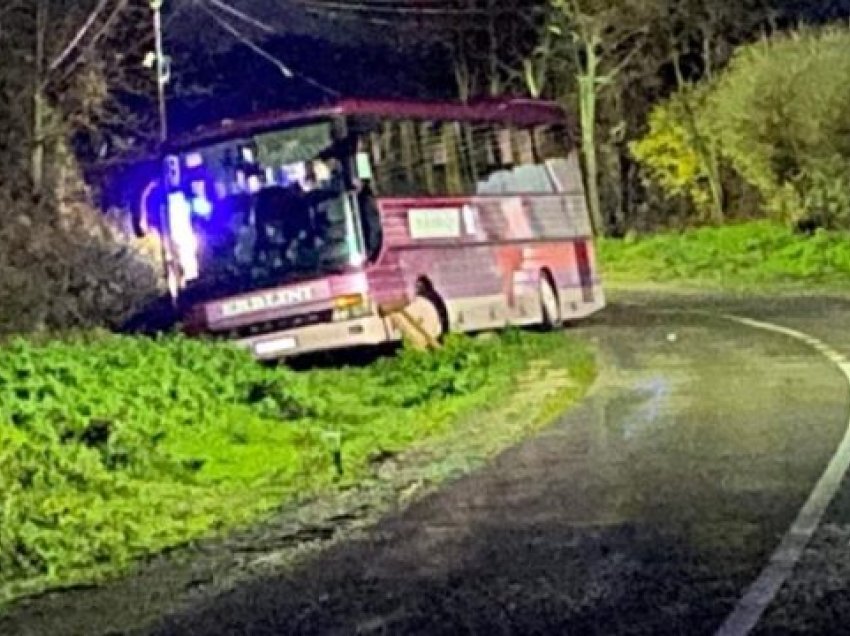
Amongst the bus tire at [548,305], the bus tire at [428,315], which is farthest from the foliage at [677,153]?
the bus tire at [428,315]

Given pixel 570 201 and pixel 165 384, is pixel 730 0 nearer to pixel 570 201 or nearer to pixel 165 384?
pixel 570 201

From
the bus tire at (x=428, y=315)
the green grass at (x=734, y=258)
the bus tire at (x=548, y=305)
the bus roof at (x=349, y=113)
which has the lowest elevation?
the green grass at (x=734, y=258)

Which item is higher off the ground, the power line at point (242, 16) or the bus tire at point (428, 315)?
the power line at point (242, 16)

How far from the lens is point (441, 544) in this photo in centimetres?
1175

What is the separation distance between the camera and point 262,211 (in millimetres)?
26766

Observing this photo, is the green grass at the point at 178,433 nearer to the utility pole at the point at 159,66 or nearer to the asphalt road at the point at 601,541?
the asphalt road at the point at 601,541

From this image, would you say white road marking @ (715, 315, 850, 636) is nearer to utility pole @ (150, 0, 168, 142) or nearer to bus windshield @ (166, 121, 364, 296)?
bus windshield @ (166, 121, 364, 296)

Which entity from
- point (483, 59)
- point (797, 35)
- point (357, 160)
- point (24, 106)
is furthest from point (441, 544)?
point (483, 59)

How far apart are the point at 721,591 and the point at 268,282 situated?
56.7 ft

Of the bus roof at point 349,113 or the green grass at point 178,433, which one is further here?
the bus roof at point 349,113

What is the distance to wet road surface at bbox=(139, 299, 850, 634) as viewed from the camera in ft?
31.6

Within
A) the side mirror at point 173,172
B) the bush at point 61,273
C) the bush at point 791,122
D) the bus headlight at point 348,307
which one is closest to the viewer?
the bush at point 61,273

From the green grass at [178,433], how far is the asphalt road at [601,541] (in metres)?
1.23

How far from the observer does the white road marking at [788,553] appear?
9227 millimetres
